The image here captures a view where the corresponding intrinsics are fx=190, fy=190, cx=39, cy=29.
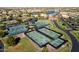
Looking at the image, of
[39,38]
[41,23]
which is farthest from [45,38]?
[41,23]

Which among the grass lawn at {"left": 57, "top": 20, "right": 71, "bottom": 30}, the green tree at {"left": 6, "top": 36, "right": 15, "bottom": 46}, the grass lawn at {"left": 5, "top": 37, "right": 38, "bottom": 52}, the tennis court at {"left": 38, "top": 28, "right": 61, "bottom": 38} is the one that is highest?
the grass lawn at {"left": 57, "top": 20, "right": 71, "bottom": 30}

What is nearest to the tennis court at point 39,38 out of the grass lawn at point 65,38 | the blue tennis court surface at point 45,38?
the blue tennis court surface at point 45,38

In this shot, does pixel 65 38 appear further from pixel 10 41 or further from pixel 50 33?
pixel 10 41

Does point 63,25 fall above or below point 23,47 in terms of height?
above

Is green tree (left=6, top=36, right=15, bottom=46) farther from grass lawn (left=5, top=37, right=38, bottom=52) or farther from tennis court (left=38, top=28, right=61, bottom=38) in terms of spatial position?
tennis court (left=38, top=28, right=61, bottom=38)

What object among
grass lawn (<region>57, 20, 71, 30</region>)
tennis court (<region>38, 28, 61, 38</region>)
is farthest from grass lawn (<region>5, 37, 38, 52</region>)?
grass lawn (<region>57, 20, 71, 30</region>)
